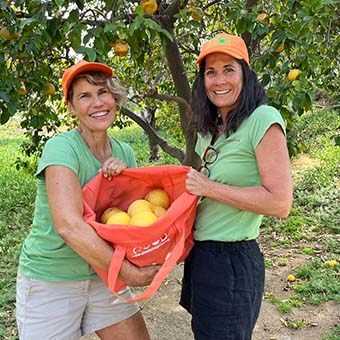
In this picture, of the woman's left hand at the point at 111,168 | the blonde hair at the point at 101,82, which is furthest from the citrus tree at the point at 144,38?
the woman's left hand at the point at 111,168

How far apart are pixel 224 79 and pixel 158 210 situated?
0.56 m

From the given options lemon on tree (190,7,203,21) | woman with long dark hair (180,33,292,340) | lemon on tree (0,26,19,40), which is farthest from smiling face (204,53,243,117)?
lemon on tree (190,7,203,21)

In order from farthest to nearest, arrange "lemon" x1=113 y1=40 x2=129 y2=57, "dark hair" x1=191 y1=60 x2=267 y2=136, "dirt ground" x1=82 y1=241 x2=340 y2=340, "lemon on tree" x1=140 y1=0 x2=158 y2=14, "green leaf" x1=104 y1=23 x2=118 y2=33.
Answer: "dirt ground" x1=82 y1=241 x2=340 y2=340 < "lemon on tree" x1=140 y1=0 x2=158 y2=14 < "lemon" x1=113 y1=40 x2=129 y2=57 < "green leaf" x1=104 y1=23 x2=118 y2=33 < "dark hair" x1=191 y1=60 x2=267 y2=136

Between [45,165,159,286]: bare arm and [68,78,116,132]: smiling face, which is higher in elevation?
[68,78,116,132]: smiling face

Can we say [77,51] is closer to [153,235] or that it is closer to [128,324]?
[153,235]

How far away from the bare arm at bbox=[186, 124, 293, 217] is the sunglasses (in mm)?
155

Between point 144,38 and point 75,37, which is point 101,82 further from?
point 144,38

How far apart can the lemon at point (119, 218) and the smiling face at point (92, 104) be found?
365 millimetres

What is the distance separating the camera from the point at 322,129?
966 centimetres

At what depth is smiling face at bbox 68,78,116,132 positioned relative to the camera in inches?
71.6

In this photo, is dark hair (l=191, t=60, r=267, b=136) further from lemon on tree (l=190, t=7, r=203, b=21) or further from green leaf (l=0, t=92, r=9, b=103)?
lemon on tree (l=190, t=7, r=203, b=21)

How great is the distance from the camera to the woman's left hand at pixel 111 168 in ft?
5.82

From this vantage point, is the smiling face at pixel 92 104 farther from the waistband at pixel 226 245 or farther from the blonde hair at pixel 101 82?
the waistband at pixel 226 245

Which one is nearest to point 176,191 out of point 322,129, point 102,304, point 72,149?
point 72,149
